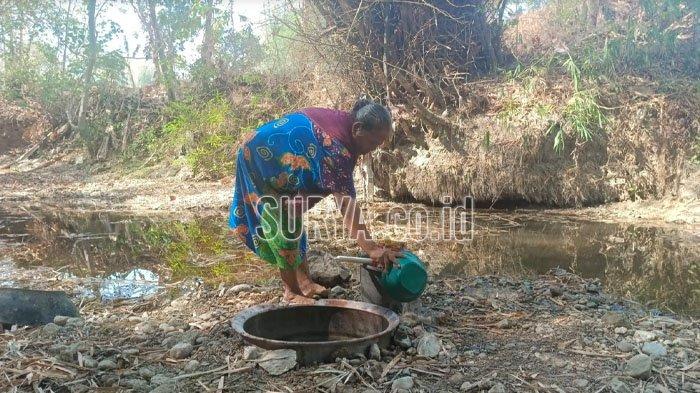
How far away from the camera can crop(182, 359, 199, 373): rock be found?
2.32 metres

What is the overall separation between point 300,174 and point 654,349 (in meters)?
1.85

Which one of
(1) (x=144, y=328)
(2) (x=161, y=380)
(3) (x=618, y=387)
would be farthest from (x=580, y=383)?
(1) (x=144, y=328)

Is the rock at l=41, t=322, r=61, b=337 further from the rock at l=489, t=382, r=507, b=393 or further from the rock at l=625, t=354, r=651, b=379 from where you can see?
the rock at l=625, t=354, r=651, b=379

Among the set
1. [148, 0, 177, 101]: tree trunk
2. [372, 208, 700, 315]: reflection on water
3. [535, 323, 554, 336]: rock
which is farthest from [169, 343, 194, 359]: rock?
[148, 0, 177, 101]: tree trunk

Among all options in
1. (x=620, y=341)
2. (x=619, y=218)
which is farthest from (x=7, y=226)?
(x=619, y=218)

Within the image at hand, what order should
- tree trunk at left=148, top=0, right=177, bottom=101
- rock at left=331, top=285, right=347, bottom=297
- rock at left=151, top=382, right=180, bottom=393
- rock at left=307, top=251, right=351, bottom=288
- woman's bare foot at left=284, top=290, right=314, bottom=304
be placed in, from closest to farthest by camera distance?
rock at left=151, top=382, right=180, bottom=393, woman's bare foot at left=284, top=290, right=314, bottom=304, rock at left=331, top=285, right=347, bottom=297, rock at left=307, top=251, right=351, bottom=288, tree trunk at left=148, top=0, right=177, bottom=101

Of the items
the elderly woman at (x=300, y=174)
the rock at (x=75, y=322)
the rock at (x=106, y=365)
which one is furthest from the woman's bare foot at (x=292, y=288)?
the rock at (x=75, y=322)

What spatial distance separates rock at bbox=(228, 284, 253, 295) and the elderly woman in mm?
551

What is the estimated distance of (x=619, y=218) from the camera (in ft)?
23.0

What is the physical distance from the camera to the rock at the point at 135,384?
83.9 inches

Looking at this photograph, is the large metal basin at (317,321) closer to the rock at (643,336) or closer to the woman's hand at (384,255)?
the woman's hand at (384,255)

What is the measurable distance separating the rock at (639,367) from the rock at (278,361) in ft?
4.45

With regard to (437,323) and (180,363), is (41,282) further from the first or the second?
(437,323)

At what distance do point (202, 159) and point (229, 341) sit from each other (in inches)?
332
